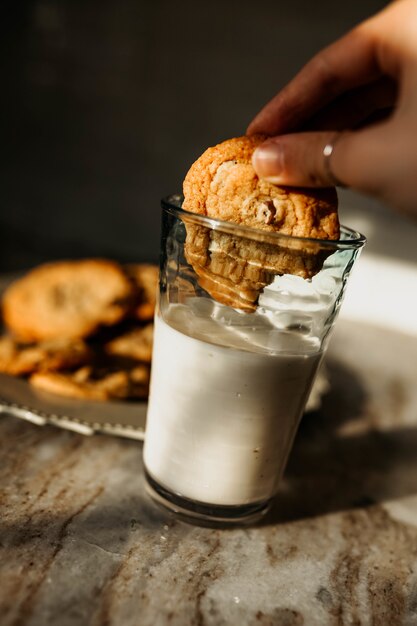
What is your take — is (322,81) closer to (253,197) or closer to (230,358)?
(253,197)

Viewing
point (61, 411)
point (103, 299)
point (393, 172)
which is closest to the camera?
point (393, 172)

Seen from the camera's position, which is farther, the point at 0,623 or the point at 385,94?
the point at 385,94

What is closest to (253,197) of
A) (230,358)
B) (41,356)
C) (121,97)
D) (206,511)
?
(230,358)

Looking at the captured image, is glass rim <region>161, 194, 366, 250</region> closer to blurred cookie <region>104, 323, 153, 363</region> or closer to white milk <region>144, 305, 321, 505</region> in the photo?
white milk <region>144, 305, 321, 505</region>

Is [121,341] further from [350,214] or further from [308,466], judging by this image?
[350,214]

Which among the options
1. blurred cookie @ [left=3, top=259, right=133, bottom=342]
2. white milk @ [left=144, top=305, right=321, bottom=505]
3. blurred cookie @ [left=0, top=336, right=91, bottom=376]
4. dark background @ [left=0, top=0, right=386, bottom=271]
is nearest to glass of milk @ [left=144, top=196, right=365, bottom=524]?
white milk @ [left=144, top=305, right=321, bottom=505]

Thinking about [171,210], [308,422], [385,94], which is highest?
[385,94]

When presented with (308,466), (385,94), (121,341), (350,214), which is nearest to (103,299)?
(121,341)
